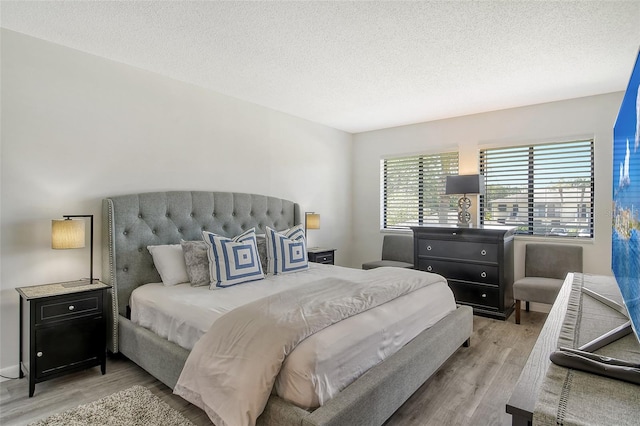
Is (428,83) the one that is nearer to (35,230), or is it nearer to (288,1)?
(288,1)

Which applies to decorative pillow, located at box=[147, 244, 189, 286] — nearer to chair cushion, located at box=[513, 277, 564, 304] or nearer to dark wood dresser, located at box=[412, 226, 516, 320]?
dark wood dresser, located at box=[412, 226, 516, 320]

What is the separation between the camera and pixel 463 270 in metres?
4.17

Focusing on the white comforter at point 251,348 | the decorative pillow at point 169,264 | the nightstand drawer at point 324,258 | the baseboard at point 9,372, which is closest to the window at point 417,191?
the nightstand drawer at point 324,258

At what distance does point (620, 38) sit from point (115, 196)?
13.6 ft

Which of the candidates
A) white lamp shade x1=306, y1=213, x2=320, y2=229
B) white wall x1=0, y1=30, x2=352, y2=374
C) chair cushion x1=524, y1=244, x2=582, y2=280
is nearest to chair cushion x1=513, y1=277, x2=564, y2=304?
chair cushion x1=524, y1=244, x2=582, y2=280

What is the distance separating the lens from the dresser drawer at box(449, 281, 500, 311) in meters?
3.92

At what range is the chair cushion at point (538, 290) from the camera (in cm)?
351

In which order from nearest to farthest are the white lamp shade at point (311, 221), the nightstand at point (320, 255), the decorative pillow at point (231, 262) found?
the decorative pillow at point (231, 262), the nightstand at point (320, 255), the white lamp shade at point (311, 221)

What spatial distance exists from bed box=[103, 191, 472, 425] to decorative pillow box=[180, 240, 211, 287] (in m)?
0.36

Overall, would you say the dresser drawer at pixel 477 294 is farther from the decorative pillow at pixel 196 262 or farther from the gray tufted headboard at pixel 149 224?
the decorative pillow at pixel 196 262

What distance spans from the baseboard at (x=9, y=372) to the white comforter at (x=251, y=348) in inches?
62.7

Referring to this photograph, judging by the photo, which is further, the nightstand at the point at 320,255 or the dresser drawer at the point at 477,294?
the nightstand at the point at 320,255

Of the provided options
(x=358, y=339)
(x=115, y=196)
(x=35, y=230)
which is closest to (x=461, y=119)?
→ (x=358, y=339)

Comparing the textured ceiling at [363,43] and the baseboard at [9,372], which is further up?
the textured ceiling at [363,43]
